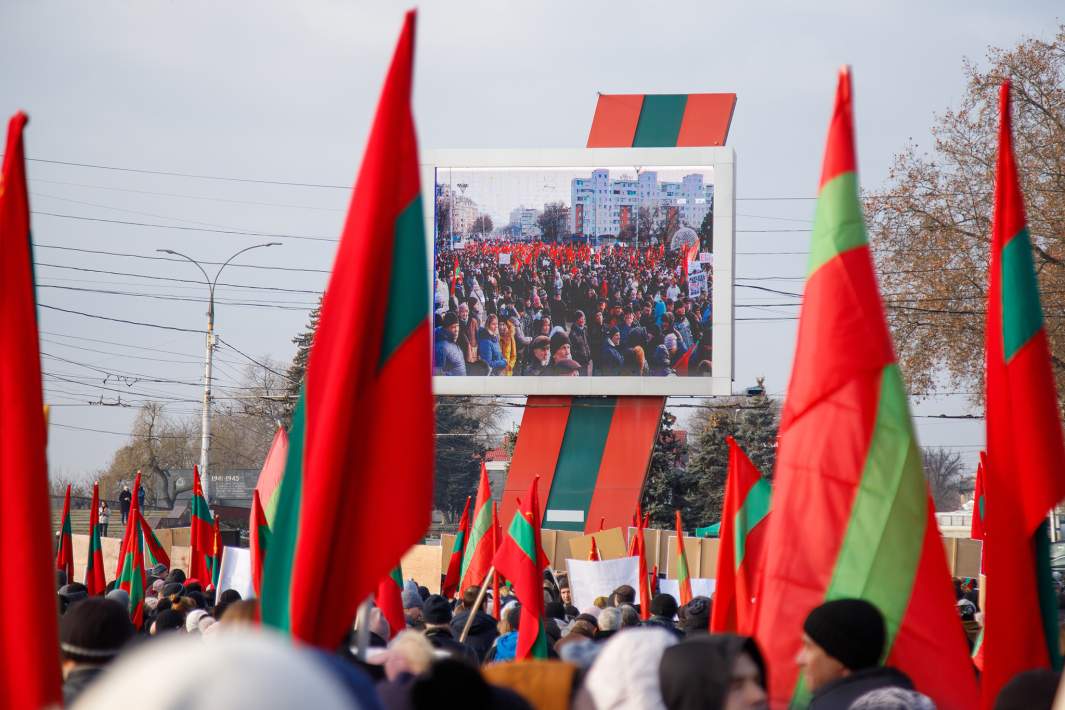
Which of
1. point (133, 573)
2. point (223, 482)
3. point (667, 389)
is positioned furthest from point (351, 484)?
point (223, 482)

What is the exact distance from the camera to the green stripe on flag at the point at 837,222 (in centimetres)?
470

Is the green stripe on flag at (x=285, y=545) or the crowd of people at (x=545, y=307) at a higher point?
the crowd of people at (x=545, y=307)

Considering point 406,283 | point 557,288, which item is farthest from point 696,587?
point 557,288

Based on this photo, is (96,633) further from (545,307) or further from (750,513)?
(545,307)

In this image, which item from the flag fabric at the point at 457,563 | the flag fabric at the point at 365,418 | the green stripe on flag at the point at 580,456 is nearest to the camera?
the flag fabric at the point at 365,418

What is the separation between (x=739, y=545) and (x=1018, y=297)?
10.1 ft

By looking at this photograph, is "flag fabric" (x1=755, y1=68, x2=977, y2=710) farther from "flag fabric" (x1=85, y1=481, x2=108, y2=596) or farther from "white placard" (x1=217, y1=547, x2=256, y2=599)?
"flag fabric" (x1=85, y1=481, x2=108, y2=596)

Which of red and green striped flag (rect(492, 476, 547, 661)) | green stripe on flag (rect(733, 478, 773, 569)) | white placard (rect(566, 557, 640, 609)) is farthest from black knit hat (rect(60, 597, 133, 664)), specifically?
white placard (rect(566, 557, 640, 609))

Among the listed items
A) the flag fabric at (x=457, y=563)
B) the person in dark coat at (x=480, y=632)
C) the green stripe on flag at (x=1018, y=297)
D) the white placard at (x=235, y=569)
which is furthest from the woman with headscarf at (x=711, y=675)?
the flag fabric at (x=457, y=563)

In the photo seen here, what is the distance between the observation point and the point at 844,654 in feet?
12.4

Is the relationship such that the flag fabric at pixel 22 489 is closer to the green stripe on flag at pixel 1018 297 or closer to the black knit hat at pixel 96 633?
the black knit hat at pixel 96 633

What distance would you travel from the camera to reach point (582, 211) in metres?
32.0

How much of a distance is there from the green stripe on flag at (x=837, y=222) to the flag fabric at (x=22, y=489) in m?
2.63

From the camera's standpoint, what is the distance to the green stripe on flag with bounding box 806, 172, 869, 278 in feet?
15.4
